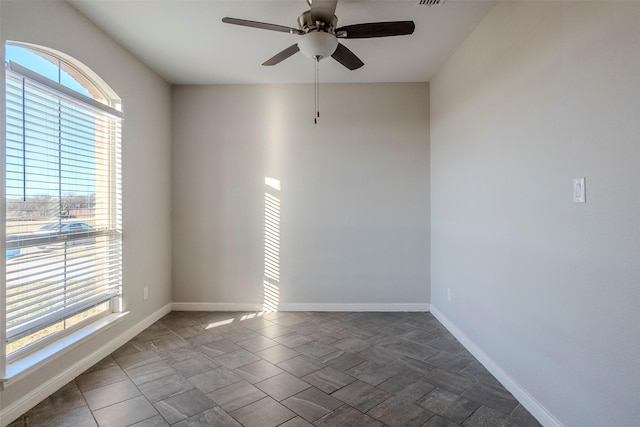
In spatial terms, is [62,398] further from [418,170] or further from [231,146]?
[418,170]

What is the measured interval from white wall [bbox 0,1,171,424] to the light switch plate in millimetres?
3219

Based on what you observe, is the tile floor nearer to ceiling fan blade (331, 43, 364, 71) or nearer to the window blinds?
the window blinds

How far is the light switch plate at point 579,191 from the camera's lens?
157cm

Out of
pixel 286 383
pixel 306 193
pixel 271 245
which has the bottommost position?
pixel 286 383

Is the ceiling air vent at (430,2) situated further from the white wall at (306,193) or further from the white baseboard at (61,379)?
the white baseboard at (61,379)

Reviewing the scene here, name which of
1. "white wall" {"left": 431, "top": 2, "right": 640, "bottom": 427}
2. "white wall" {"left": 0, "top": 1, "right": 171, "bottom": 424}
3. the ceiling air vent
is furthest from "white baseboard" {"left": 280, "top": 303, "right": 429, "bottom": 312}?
the ceiling air vent

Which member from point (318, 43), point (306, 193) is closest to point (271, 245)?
point (306, 193)

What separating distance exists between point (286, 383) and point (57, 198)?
2.10m

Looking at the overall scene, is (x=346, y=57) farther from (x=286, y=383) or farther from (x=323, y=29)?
(x=286, y=383)

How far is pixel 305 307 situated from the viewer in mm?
3889

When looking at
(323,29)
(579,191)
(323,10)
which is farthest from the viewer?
(323,29)

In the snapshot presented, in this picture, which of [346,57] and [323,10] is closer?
[323,10]

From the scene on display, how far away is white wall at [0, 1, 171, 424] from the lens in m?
2.00

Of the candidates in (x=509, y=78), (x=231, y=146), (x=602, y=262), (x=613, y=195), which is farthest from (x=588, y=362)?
(x=231, y=146)
